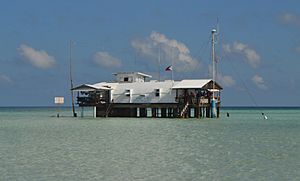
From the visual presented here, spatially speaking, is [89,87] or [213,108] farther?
[89,87]

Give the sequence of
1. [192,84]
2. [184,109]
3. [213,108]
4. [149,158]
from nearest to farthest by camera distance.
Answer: [149,158]
[184,109]
[192,84]
[213,108]

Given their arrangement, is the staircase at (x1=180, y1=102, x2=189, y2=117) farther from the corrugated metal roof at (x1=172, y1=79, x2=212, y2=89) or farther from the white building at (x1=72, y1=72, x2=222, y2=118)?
the corrugated metal roof at (x1=172, y1=79, x2=212, y2=89)

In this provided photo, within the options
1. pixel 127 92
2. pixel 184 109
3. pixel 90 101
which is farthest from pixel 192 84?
pixel 90 101

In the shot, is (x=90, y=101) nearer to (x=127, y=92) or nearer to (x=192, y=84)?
(x=127, y=92)

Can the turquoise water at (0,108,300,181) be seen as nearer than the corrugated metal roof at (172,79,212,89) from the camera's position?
Yes

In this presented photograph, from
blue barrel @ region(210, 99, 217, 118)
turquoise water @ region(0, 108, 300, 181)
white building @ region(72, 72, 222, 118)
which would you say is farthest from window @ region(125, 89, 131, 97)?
turquoise water @ region(0, 108, 300, 181)

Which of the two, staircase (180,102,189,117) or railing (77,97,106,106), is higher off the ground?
railing (77,97,106,106)

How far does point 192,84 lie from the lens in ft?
207

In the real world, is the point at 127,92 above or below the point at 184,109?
above

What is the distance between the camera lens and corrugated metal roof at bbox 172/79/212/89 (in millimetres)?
61838

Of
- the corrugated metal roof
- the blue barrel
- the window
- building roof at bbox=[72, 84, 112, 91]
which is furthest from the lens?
building roof at bbox=[72, 84, 112, 91]

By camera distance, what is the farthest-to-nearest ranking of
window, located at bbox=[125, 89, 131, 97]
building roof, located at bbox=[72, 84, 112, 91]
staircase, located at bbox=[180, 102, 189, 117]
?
building roof, located at bbox=[72, 84, 112, 91], window, located at bbox=[125, 89, 131, 97], staircase, located at bbox=[180, 102, 189, 117]

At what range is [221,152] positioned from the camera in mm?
26984

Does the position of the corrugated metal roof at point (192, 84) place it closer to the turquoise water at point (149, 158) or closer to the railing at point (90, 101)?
the railing at point (90, 101)
